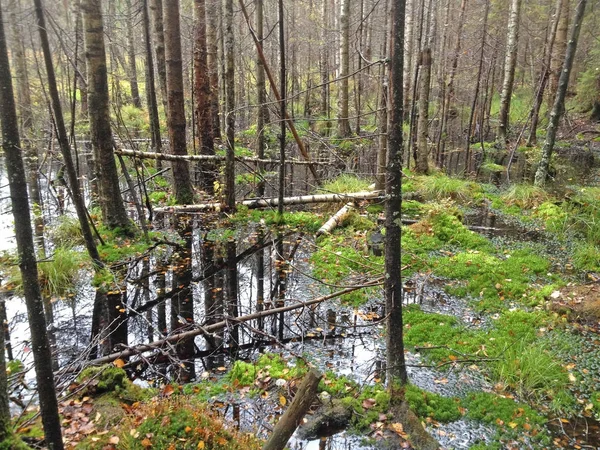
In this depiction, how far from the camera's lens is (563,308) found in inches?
224

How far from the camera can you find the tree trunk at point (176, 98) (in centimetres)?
979

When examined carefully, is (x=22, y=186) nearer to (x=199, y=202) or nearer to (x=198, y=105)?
(x=199, y=202)

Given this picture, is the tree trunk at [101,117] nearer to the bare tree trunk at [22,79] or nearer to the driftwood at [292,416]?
the driftwood at [292,416]

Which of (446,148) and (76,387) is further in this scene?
(446,148)

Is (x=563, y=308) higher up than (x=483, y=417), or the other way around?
(x=563, y=308)

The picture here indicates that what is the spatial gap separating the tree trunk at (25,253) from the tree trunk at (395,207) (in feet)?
8.85

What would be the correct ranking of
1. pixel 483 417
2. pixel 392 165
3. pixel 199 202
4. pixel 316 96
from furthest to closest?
1. pixel 316 96
2. pixel 199 202
3. pixel 483 417
4. pixel 392 165

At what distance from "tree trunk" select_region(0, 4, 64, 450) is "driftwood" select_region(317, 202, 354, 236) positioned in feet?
21.6

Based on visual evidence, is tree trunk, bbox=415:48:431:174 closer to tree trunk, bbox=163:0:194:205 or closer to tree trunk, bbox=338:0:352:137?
tree trunk, bbox=338:0:352:137

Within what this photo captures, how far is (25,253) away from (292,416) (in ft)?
6.22

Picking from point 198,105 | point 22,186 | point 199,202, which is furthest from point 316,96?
point 22,186

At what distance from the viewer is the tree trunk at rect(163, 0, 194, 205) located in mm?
9789

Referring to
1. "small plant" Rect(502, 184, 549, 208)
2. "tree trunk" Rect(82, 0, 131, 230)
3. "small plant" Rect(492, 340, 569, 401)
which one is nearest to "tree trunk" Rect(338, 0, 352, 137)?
"small plant" Rect(502, 184, 549, 208)

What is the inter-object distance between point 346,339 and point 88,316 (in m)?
3.64
